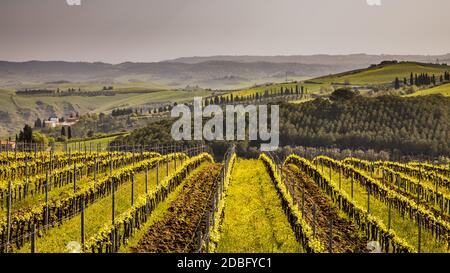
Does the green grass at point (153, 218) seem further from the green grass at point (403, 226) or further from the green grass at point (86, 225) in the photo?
the green grass at point (403, 226)

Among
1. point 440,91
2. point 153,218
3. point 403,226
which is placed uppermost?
point 440,91

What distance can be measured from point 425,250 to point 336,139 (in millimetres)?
110945

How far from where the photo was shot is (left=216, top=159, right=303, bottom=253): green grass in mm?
19438

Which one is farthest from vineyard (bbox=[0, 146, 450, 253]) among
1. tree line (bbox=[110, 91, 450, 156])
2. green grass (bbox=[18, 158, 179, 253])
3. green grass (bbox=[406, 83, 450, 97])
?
green grass (bbox=[406, 83, 450, 97])

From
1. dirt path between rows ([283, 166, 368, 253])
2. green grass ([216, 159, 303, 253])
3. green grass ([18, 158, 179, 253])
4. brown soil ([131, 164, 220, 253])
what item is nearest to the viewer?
green grass ([18, 158, 179, 253])

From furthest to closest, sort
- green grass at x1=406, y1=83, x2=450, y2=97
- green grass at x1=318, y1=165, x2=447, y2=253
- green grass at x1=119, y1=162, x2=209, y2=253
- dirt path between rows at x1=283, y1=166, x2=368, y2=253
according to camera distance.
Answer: green grass at x1=406, y1=83, x2=450, y2=97 → green grass at x1=318, y1=165, x2=447, y2=253 → dirt path between rows at x1=283, y1=166, x2=368, y2=253 → green grass at x1=119, y1=162, x2=209, y2=253

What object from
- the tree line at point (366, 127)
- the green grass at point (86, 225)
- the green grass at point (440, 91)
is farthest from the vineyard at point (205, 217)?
the green grass at point (440, 91)

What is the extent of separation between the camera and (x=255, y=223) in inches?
912

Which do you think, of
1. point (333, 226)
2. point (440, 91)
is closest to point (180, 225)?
point (333, 226)

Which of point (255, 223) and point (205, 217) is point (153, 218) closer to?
point (205, 217)

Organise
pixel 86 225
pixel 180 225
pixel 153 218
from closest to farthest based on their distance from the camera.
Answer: pixel 86 225 → pixel 180 225 → pixel 153 218

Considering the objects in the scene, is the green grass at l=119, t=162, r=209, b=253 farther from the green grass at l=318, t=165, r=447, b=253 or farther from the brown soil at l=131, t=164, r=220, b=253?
the green grass at l=318, t=165, r=447, b=253

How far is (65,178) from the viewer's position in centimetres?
3431
